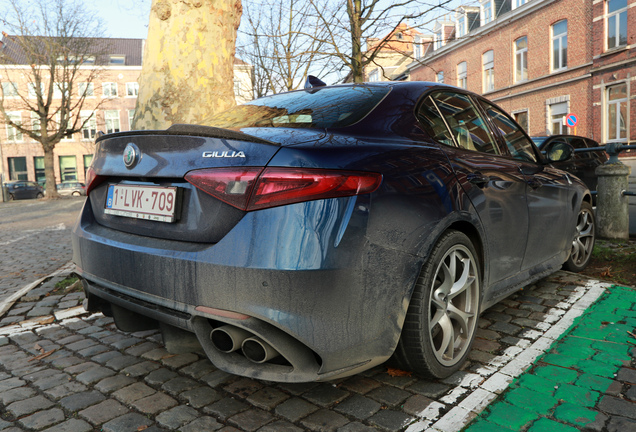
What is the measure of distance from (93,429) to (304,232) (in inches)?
49.8

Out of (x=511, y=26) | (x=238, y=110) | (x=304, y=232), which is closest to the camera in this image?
(x=304, y=232)

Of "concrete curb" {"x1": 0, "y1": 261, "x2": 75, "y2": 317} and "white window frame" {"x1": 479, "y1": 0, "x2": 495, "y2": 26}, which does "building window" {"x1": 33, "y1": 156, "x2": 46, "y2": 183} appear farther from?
"concrete curb" {"x1": 0, "y1": 261, "x2": 75, "y2": 317}

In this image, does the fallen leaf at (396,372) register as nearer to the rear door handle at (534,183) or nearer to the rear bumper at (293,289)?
the rear bumper at (293,289)

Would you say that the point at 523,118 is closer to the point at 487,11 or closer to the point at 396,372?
the point at 487,11

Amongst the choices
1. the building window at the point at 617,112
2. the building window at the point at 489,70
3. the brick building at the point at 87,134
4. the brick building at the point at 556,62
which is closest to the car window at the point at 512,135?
the brick building at the point at 556,62

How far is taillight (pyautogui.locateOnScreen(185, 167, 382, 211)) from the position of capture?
1938 mm

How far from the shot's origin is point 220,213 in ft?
6.71

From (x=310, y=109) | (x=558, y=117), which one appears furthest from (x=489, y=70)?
(x=310, y=109)

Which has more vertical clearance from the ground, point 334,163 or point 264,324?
point 334,163

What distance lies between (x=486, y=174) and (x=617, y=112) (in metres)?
24.4

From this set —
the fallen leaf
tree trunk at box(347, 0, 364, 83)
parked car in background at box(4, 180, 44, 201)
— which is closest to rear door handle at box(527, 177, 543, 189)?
the fallen leaf

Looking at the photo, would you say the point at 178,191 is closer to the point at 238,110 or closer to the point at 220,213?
the point at 220,213

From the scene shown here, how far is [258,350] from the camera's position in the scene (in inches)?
78.0

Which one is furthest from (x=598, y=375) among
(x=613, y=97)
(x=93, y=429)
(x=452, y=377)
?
(x=613, y=97)
